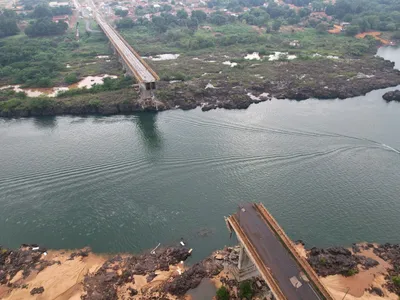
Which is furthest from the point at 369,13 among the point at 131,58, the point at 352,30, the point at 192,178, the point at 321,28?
the point at 192,178

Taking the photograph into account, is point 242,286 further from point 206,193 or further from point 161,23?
point 161,23

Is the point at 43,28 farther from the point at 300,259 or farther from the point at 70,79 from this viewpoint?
the point at 300,259

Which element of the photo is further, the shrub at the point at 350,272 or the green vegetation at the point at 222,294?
the shrub at the point at 350,272

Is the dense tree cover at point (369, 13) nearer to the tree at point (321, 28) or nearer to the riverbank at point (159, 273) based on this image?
the tree at point (321, 28)

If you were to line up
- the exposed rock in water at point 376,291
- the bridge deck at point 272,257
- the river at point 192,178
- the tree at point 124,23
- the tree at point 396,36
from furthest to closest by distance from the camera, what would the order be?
the tree at point 124,23 → the tree at point 396,36 → the river at point 192,178 → the exposed rock in water at point 376,291 → the bridge deck at point 272,257

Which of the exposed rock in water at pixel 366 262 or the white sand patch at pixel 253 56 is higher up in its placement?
the white sand patch at pixel 253 56

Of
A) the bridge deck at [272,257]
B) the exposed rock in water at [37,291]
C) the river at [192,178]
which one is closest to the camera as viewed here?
the bridge deck at [272,257]

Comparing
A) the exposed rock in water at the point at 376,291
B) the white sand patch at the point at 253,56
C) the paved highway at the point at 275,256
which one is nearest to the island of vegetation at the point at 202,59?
the white sand patch at the point at 253,56

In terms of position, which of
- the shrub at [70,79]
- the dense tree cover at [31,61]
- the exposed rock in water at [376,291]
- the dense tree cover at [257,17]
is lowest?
the exposed rock in water at [376,291]
